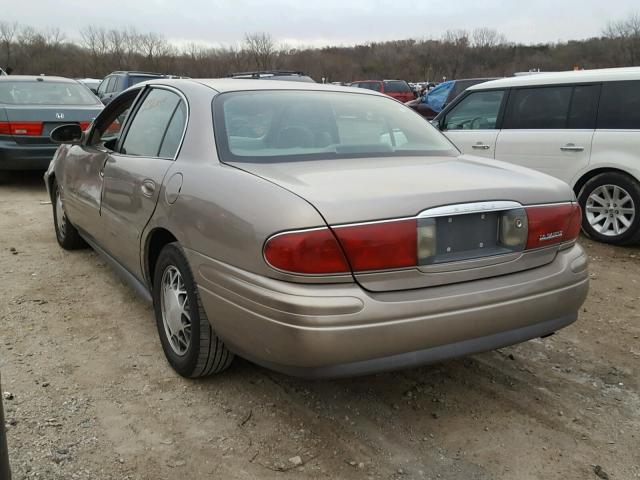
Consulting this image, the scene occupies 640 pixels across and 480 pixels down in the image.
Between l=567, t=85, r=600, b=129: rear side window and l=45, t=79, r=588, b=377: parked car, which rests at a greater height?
l=567, t=85, r=600, b=129: rear side window

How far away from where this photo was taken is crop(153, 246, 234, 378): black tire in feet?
9.00

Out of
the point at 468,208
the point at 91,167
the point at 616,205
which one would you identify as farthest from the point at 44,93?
the point at 468,208

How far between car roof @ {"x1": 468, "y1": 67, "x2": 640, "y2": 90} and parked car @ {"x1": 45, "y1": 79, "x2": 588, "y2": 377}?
333cm

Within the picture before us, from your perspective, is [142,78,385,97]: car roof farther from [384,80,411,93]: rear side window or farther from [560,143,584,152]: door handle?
[384,80,411,93]: rear side window

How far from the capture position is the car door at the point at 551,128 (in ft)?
19.5

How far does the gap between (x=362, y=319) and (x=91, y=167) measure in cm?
282

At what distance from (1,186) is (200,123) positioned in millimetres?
7120

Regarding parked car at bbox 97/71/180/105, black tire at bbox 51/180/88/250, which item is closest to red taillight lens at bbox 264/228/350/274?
black tire at bbox 51/180/88/250

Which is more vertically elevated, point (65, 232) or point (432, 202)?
point (432, 202)

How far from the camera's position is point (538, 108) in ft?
21.0

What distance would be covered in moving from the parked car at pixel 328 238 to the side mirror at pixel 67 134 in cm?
162

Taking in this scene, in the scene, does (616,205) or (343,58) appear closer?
(616,205)

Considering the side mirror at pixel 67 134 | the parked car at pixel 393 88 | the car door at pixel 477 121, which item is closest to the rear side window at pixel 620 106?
the car door at pixel 477 121

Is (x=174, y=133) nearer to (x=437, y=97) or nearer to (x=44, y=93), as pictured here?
(x=44, y=93)
